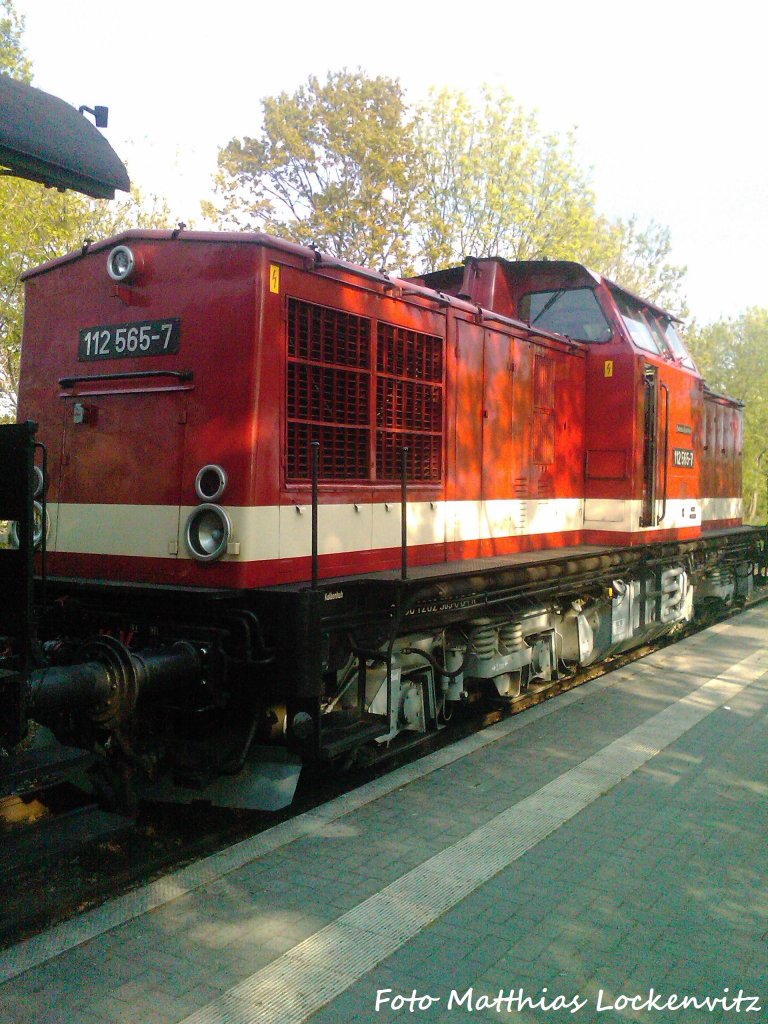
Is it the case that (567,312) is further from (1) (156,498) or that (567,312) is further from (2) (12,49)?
(2) (12,49)

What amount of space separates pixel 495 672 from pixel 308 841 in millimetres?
Answer: 2694

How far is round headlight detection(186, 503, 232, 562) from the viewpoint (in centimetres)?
468

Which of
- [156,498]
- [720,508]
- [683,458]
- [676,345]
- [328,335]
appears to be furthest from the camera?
[720,508]

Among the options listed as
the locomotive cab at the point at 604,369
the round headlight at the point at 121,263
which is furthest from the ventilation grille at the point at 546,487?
the round headlight at the point at 121,263

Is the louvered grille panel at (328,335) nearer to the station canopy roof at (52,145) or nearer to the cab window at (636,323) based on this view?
the station canopy roof at (52,145)

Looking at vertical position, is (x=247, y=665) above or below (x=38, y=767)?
above

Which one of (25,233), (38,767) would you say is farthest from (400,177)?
(38,767)

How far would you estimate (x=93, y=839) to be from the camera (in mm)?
3613

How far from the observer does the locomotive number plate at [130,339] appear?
499 cm

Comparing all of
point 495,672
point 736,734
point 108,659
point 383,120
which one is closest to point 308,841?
point 108,659

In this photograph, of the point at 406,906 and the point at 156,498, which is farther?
the point at 156,498

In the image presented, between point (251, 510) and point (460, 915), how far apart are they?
2.31 m

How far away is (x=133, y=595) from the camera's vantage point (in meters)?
4.75

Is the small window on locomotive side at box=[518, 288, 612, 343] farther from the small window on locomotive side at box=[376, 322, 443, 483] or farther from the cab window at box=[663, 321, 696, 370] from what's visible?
the small window on locomotive side at box=[376, 322, 443, 483]
